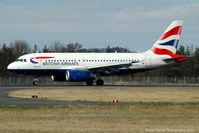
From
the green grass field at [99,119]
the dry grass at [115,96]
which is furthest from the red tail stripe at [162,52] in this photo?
the green grass field at [99,119]

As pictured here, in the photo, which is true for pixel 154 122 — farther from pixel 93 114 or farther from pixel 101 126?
pixel 93 114

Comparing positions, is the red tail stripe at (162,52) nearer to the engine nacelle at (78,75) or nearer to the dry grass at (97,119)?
the engine nacelle at (78,75)

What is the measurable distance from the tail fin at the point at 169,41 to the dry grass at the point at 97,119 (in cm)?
3993

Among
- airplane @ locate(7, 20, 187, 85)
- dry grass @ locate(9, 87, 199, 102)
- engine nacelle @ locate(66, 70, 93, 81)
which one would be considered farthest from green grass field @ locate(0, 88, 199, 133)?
airplane @ locate(7, 20, 187, 85)

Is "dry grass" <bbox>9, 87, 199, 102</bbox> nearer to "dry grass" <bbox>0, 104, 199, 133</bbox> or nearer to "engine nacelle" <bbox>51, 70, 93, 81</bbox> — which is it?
"dry grass" <bbox>0, 104, 199, 133</bbox>

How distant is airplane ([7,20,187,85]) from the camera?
66625 mm

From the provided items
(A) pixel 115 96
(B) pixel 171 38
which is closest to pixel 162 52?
(B) pixel 171 38

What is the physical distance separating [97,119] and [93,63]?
43.8 metres

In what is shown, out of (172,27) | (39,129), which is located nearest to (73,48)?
(172,27)

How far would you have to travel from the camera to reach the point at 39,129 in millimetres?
20578

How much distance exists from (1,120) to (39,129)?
165 inches

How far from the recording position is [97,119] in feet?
82.2

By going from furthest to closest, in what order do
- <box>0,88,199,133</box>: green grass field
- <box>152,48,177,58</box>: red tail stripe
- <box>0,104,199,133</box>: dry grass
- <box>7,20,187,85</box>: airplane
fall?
<box>152,48,177,58</box>: red tail stripe, <box>7,20,187,85</box>: airplane, <box>0,104,199,133</box>: dry grass, <box>0,88,199,133</box>: green grass field

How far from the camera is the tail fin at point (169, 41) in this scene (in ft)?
236
